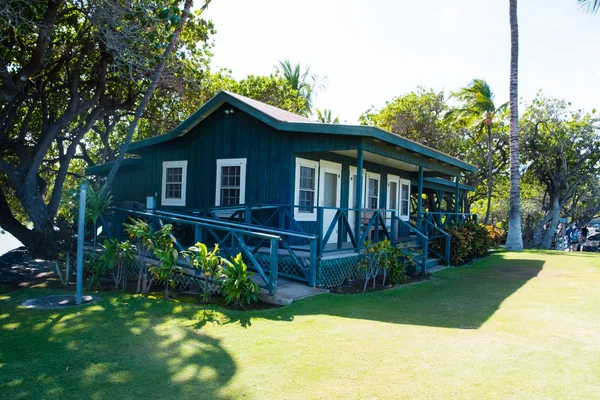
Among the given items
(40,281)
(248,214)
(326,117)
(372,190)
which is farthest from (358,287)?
(326,117)

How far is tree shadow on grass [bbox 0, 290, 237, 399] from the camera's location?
141 inches

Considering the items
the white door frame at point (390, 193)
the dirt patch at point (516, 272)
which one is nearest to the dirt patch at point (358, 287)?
the dirt patch at point (516, 272)

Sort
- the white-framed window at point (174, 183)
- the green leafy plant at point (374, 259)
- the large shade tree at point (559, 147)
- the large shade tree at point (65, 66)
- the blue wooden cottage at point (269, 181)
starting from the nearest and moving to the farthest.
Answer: the green leafy plant at point (374, 259) → the blue wooden cottage at point (269, 181) → the large shade tree at point (65, 66) → the white-framed window at point (174, 183) → the large shade tree at point (559, 147)

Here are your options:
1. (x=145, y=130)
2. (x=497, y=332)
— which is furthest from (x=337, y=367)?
(x=145, y=130)

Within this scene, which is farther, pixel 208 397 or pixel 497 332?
pixel 497 332

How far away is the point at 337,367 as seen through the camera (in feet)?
13.5

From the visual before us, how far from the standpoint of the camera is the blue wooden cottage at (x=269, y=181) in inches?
343

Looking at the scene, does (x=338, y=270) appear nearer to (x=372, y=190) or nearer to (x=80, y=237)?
(x=80, y=237)

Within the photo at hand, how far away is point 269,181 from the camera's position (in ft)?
33.6

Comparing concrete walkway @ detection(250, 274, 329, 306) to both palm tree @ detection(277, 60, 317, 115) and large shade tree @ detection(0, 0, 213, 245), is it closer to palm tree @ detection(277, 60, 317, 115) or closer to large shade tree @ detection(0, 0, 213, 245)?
large shade tree @ detection(0, 0, 213, 245)

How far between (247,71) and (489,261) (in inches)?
643

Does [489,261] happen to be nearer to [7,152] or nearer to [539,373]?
[539,373]

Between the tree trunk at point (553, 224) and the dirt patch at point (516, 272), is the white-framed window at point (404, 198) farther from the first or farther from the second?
the tree trunk at point (553, 224)

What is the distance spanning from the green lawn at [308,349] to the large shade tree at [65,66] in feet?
16.1
